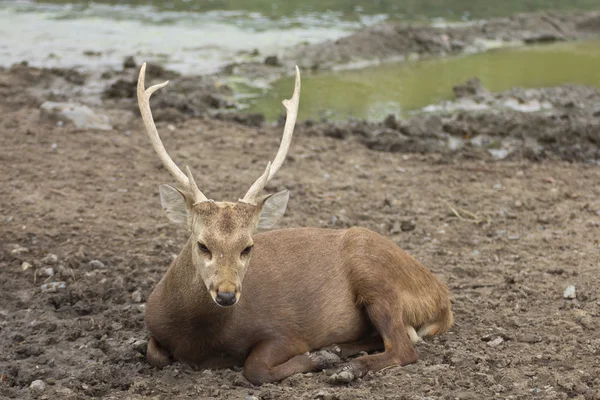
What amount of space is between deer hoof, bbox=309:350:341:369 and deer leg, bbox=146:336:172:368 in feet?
2.71

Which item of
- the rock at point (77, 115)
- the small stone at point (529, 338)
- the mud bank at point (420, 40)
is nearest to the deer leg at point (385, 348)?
the small stone at point (529, 338)

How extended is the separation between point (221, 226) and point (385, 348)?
123 cm

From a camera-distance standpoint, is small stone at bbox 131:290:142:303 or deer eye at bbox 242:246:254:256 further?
small stone at bbox 131:290:142:303

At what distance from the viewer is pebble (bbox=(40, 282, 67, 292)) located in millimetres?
5750

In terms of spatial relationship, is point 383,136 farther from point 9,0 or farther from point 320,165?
point 9,0

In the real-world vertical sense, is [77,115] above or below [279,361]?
above

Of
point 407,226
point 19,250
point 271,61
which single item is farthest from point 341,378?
point 271,61

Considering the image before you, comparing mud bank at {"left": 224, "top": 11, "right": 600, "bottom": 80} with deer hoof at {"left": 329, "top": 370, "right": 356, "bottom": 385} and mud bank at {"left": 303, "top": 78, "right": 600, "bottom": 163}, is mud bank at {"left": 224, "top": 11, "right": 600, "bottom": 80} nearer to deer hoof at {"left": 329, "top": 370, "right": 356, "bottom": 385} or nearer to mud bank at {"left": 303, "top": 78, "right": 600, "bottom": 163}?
mud bank at {"left": 303, "top": 78, "right": 600, "bottom": 163}

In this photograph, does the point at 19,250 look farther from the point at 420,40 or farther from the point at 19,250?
the point at 420,40

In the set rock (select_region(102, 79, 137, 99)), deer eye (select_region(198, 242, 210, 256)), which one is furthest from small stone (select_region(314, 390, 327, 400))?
rock (select_region(102, 79, 137, 99))

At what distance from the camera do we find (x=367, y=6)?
834 inches

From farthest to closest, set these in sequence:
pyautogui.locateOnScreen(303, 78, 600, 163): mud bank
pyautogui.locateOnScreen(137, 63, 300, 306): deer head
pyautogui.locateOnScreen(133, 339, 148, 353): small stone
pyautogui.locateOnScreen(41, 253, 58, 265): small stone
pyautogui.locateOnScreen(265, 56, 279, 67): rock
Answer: pyautogui.locateOnScreen(265, 56, 279, 67): rock < pyautogui.locateOnScreen(303, 78, 600, 163): mud bank < pyautogui.locateOnScreen(41, 253, 58, 265): small stone < pyautogui.locateOnScreen(133, 339, 148, 353): small stone < pyautogui.locateOnScreen(137, 63, 300, 306): deer head

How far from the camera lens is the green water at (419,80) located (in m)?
11.8

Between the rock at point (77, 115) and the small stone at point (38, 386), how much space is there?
5181 millimetres
